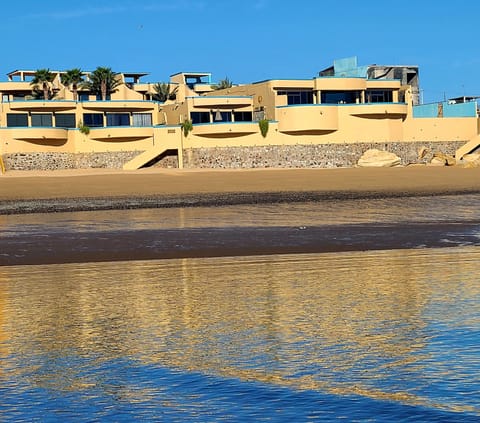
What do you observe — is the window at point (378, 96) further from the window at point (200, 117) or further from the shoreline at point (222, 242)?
the shoreline at point (222, 242)

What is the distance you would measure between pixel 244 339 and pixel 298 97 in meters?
64.8

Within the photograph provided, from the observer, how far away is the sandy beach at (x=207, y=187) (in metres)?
36.0

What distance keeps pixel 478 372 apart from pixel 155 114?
67.5 meters

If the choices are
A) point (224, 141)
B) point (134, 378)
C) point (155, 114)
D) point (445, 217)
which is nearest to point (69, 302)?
point (134, 378)

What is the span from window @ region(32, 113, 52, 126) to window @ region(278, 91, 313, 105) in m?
18.8

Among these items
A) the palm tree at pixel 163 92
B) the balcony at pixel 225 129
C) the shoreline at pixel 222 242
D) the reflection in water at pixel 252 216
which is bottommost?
the shoreline at pixel 222 242

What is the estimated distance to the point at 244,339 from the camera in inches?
351

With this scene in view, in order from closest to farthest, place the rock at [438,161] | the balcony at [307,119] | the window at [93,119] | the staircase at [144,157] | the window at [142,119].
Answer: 1. the staircase at [144,157]
2. the balcony at [307,119]
3. the rock at [438,161]
4. the window at [93,119]
5. the window at [142,119]

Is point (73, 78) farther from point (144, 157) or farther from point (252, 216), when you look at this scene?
point (252, 216)

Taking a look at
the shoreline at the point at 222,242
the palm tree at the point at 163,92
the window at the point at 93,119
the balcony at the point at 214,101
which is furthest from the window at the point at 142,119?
the shoreline at the point at 222,242

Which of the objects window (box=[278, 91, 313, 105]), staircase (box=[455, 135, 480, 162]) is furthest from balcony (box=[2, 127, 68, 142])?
staircase (box=[455, 135, 480, 162])

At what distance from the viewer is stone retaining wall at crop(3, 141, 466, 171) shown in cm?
6688

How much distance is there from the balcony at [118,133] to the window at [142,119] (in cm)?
500

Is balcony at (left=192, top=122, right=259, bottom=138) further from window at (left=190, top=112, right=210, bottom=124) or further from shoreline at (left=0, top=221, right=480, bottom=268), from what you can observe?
shoreline at (left=0, top=221, right=480, bottom=268)
